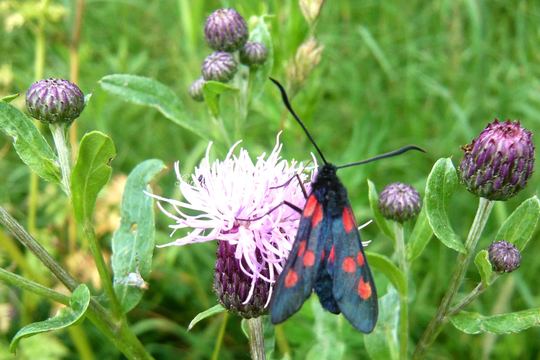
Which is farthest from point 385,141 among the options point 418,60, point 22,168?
point 22,168

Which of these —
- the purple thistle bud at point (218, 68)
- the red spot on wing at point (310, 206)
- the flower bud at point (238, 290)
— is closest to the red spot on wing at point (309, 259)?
the red spot on wing at point (310, 206)

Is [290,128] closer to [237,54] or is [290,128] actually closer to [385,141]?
[237,54]

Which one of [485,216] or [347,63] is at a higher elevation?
[347,63]

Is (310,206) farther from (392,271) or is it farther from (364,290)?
(392,271)

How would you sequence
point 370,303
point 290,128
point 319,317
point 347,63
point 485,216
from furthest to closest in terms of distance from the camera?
point 347,63 → point 290,128 → point 319,317 → point 485,216 → point 370,303

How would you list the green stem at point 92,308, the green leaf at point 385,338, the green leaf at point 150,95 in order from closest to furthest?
the green stem at point 92,308 → the green leaf at point 385,338 → the green leaf at point 150,95

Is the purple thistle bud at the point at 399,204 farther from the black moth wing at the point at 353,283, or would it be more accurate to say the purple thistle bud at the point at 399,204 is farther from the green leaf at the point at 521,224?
the black moth wing at the point at 353,283

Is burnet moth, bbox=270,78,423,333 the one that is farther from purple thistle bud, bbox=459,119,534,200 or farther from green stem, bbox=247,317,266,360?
purple thistle bud, bbox=459,119,534,200
